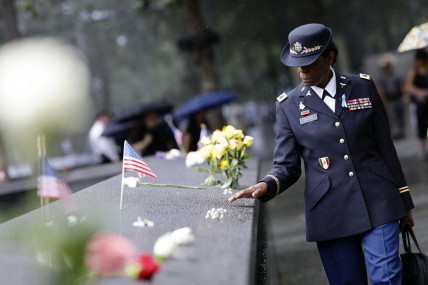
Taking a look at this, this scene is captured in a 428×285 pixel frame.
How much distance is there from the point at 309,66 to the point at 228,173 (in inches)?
50.8

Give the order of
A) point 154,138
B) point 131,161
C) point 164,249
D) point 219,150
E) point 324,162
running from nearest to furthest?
point 164,249 → point 324,162 → point 131,161 → point 219,150 → point 154,138

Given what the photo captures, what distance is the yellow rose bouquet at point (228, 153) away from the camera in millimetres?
5176

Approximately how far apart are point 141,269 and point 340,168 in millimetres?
2179

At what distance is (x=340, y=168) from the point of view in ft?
13.9

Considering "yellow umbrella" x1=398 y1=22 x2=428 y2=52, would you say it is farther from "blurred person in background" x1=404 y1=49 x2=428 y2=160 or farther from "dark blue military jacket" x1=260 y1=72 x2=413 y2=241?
"dark blue military jacket" x1=260 y1=72 x2=413 y2=241

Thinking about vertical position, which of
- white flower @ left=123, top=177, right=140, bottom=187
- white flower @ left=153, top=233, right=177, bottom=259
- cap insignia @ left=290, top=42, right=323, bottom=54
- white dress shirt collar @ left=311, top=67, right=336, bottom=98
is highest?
cap insignia @ left=290, top=42, right=323, bottom=54

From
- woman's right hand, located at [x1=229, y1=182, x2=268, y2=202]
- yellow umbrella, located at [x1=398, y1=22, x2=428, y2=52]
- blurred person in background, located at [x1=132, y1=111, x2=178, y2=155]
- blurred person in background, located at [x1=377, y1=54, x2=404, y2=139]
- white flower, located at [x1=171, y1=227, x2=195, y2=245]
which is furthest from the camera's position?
blurred person in background, located at [x1=377, y1=54, x2=404, y2=139]

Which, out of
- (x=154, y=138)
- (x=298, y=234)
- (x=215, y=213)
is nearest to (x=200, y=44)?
(x=154, y=138)

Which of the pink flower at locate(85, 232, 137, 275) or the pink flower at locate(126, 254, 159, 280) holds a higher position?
the pink flower at locate(85, 232, 137, 275)

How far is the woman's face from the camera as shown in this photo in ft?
13.8

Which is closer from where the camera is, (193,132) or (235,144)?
(235,144)

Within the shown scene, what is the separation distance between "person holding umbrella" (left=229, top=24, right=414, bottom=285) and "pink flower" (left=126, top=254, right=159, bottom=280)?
183 centimetres

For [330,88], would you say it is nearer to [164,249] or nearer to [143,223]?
[143,223]

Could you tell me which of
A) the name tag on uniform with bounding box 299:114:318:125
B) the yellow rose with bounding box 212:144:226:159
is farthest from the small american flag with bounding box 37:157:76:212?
the yellow rose with bounding box 212:144:226:159
